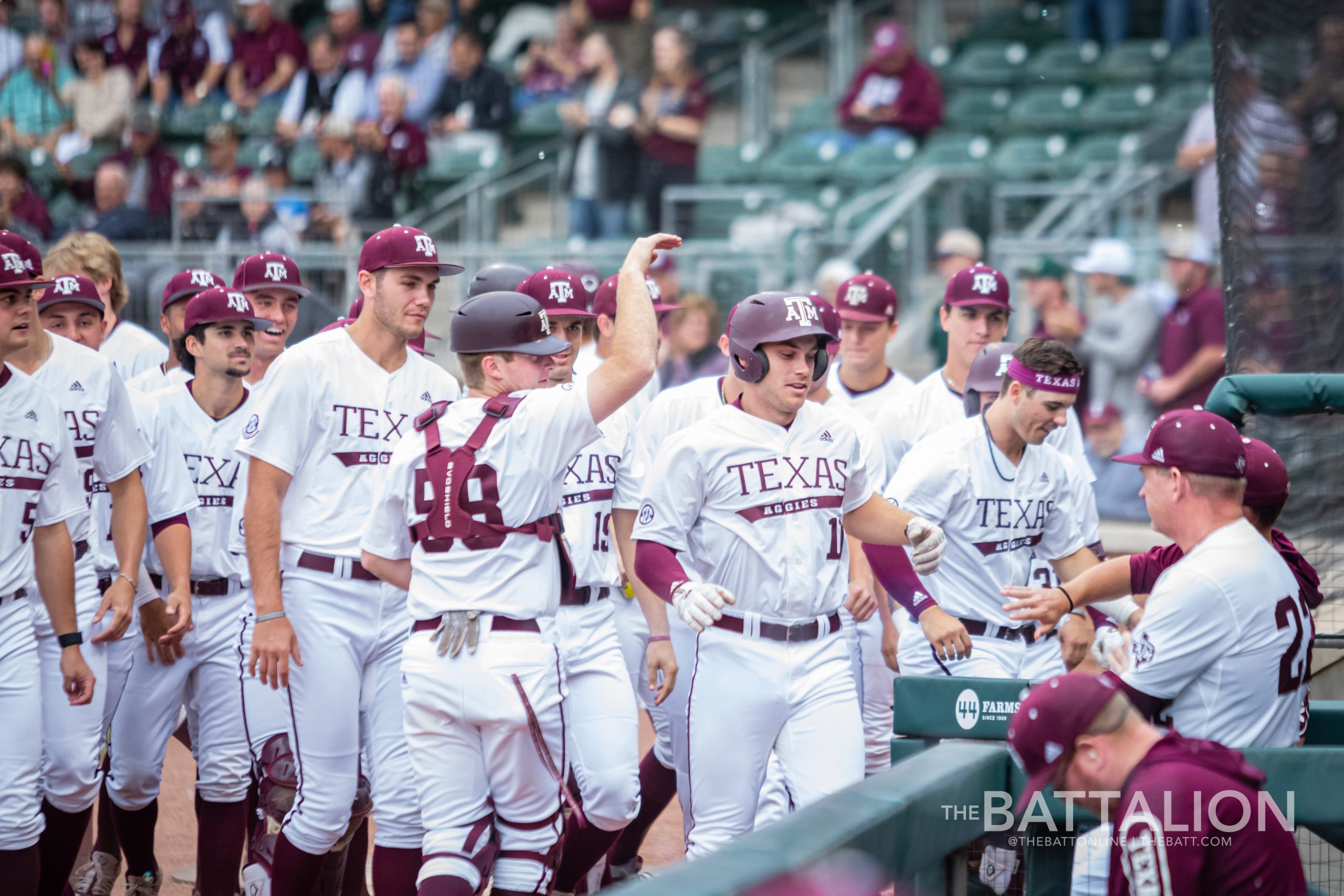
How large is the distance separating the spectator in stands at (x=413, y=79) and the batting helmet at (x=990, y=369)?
8877mm

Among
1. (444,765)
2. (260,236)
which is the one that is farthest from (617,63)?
(444,765)

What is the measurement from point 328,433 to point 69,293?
169 cm

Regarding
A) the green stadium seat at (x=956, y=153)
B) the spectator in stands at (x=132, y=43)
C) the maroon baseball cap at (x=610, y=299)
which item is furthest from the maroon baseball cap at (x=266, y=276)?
the spectator in stands at (x=132, y=43)

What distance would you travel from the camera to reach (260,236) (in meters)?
10.8

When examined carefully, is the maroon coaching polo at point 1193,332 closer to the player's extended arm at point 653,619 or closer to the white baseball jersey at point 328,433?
the player's extended arm at point 653,619

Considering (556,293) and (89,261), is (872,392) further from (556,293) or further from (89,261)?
(89,261)

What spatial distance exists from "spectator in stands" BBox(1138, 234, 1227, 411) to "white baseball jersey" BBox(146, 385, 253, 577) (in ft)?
17.5

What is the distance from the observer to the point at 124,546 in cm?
484

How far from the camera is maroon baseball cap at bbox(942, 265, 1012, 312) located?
6.10 m

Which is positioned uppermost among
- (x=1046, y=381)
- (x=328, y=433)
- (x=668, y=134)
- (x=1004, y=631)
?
(x=668, y=134)

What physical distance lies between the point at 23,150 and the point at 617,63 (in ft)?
17.9

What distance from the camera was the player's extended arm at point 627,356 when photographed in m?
3.80

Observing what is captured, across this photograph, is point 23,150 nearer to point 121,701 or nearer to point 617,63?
A: point 617,63

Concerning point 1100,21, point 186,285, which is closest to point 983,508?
point 186,285
